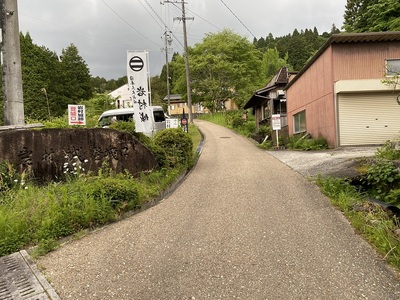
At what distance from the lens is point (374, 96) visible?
1273cm

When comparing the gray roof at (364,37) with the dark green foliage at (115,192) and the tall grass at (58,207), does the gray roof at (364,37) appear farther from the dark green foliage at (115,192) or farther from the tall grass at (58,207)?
the dark green foliage at (115,192)

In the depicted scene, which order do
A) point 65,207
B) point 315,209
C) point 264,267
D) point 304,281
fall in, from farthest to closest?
1. point 315,209
2. point 65,207
3. point 264,267
4. point 304,281

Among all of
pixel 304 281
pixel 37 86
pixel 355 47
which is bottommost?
pixel 304 281

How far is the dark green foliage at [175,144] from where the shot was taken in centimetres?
938

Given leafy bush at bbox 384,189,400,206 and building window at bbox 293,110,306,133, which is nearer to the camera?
leafy bush at bbox 384,189,400,206

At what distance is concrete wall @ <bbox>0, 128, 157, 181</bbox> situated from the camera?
6.41 metres

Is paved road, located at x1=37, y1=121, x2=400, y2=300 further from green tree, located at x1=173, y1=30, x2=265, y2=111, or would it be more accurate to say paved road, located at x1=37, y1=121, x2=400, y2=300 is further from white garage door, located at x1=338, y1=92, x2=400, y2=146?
green tree, located at x1=173, y1=30, x2=265, y2=111

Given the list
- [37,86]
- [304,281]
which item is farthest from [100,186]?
[37,86]

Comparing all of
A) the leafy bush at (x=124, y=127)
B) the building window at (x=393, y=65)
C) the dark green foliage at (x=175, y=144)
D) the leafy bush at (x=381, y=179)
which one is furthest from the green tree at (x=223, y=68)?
the leafy bush at (x=381, y=179)

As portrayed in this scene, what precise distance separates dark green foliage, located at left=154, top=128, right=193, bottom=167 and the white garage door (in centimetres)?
665

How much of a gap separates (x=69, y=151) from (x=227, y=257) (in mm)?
4493

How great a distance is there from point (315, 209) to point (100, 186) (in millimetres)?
3937

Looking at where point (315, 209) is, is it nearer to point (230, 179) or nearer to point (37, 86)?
point (230, 179)

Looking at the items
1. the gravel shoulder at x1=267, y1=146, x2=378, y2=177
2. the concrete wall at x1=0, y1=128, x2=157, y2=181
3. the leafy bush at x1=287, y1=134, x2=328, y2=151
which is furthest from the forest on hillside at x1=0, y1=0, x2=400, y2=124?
the concrete wall at x1=0, y1=128, x2=157, y2=181
